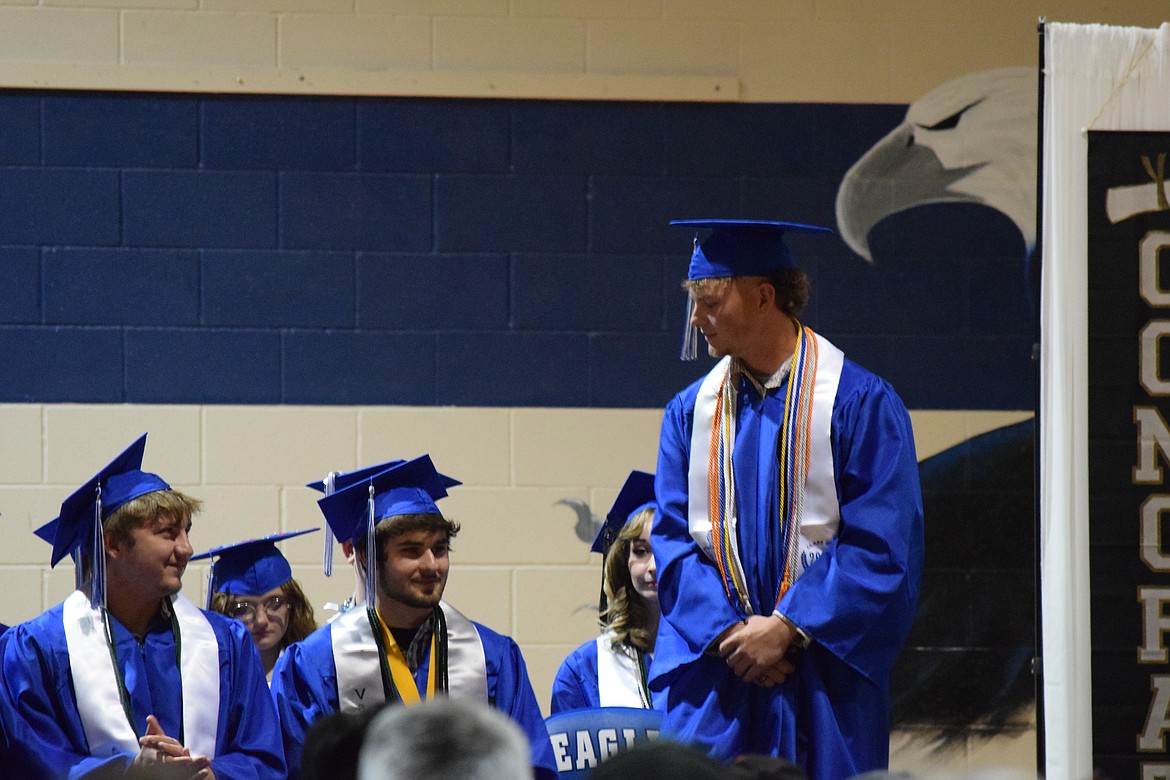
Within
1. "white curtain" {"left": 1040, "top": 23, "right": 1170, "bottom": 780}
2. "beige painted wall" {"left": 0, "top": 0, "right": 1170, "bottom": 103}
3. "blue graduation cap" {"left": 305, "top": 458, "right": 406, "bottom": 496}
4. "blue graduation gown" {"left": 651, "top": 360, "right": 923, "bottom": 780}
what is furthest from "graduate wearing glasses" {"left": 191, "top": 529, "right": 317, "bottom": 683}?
"white curtain" {"left": 1040, "top": 23, "right": 1170, "bottom": 780}

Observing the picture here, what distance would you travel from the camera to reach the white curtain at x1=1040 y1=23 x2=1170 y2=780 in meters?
3.08

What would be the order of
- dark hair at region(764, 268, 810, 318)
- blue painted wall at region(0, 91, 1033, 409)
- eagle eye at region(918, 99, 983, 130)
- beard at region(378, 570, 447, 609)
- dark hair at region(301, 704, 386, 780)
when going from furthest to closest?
eagle eye at region(918, 99, 983, 130)
blue painted wall at region(0, 91, 1033, 409)
beard at region(378, 570, 447, 609)
dark hair at region(764, 268, 810, 318)
dark hair at region(301, 704, 386, 780)

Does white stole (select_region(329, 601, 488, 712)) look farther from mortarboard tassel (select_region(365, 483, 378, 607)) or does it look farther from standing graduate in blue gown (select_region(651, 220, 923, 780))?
standing graduate in blue gown (select_region(651, 220, 923, 780))

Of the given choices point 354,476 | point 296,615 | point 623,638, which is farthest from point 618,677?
point 296,615

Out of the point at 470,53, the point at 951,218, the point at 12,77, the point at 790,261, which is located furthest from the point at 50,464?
the point at 951,218

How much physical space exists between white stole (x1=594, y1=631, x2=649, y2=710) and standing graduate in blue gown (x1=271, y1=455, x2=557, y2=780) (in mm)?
480

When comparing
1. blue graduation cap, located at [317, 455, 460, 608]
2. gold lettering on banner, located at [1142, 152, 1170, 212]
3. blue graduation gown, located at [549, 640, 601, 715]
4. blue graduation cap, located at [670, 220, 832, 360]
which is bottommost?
blue graduation gown, located at [549, 640, 601, 715]

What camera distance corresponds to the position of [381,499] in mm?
3254

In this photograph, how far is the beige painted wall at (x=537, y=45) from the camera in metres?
4.54

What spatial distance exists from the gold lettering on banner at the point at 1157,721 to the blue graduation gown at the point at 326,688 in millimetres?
1280

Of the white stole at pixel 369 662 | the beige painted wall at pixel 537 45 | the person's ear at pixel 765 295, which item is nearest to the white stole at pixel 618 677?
the white stole at pixel 369 662

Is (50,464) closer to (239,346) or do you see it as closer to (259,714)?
(239,346)

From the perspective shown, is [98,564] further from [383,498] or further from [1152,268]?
[1152,268]

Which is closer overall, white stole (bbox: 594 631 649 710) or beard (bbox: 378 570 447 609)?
beard (bbox: 378 570 447 609)
